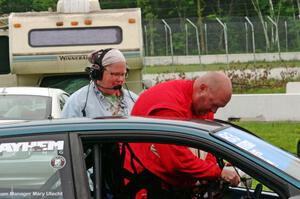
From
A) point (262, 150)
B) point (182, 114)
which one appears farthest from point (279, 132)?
point (262, 150)

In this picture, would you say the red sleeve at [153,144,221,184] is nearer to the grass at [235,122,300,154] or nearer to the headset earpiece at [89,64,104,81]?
the headset earpiece at [89,64,104,81]

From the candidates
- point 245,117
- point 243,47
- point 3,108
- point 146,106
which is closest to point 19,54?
point 3,108

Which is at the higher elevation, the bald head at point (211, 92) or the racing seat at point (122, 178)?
the bald head at point (211, 92)

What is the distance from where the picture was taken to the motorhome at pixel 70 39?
42.9 feet

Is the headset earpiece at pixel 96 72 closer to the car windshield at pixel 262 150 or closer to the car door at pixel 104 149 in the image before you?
the car windshield at pixel 262 150

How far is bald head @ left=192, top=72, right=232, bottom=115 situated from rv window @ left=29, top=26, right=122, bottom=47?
8.40 m

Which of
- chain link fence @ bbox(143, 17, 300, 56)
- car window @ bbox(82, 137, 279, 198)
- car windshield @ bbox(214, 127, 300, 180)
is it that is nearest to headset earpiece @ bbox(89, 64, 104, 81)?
car window @ bbox(82, 137, 279, 198)

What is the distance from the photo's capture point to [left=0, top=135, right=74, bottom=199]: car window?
12.6ft

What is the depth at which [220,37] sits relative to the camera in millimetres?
37625

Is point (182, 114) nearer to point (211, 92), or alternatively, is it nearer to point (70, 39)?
point (211, 92)

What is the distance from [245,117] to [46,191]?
1385 cm

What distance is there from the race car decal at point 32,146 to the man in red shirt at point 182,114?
0.55 m

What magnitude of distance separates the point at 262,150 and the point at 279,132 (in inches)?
427

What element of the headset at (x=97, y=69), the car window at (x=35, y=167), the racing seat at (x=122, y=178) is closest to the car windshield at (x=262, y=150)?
the racing seat at (x=122, y=178)
